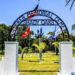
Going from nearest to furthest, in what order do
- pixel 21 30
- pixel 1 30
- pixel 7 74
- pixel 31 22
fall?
1. pixel 7 74
2. pixel 31 22
3. pixel 1 30
4. pixel 21 30

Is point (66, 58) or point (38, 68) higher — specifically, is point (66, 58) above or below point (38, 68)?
above

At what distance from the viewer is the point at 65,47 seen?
18797 millimetres

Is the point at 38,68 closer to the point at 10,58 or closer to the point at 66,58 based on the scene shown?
the point at 66,58

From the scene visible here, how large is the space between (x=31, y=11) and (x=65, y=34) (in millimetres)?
3817

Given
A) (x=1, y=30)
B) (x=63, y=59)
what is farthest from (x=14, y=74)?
(x=1, y=30)

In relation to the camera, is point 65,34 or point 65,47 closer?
point 65,47

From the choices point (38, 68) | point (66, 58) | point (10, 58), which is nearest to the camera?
point (10, 58)

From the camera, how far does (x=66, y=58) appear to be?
1883 cm

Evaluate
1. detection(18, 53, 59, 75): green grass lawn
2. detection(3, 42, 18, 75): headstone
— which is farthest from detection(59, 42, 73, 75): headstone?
detection(3, 42, 18, 75): headstone

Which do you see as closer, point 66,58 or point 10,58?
point 10,58

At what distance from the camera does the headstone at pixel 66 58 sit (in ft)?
61.5

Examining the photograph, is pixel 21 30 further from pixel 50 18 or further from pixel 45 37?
pixel 50 18

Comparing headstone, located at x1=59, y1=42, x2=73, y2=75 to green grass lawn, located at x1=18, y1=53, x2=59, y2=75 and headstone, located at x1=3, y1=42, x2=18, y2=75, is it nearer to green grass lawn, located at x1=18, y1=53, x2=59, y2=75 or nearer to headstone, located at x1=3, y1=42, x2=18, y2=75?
green grass lawn, located at x1=18, y1=53, x2=59, y2=75

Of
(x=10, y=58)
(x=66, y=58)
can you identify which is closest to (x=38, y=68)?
(x=66, y=58)
